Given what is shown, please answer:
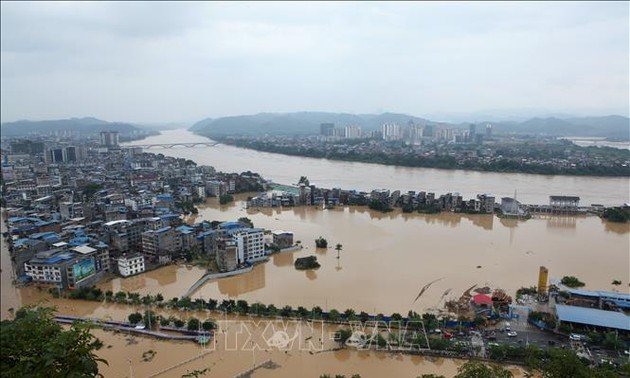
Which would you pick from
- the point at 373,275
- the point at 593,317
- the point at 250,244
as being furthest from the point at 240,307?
the point at 593,317

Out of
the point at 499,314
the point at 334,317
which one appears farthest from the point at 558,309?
the point at 334,317

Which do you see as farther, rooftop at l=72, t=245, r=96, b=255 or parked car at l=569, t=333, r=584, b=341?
rooftop at l=72, t=245, r=96, b=255

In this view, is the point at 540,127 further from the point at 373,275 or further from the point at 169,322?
the point at 169,322

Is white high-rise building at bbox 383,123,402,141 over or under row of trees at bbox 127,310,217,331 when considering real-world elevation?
over

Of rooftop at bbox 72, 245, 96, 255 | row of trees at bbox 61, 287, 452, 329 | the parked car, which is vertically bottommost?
the parked car

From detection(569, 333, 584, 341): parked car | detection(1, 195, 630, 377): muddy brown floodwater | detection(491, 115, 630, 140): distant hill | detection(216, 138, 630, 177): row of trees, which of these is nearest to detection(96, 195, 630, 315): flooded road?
detection(1, 195, 630, 377): muddy brown floodwater

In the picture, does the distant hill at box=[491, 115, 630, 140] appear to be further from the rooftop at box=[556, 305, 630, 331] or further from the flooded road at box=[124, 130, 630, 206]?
the rooftop at box=[556, 305, 630, 331]

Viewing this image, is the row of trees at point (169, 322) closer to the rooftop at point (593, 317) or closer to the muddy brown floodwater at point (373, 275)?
the muddy brown floodwater at point (373, 275)

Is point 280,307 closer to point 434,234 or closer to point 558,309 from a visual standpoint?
point 558,309
